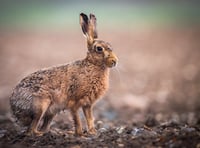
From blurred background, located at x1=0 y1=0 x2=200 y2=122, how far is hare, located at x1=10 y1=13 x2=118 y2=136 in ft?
1.41

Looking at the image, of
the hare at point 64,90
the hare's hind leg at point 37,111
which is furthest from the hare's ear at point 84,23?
the hare's hind leg at point 37,111

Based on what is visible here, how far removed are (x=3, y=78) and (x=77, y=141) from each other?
812cm

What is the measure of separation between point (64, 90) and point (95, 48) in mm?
785

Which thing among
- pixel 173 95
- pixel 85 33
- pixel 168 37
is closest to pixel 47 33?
pixel 168 37

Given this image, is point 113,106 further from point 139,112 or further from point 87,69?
point 87,69

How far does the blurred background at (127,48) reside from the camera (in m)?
11.7

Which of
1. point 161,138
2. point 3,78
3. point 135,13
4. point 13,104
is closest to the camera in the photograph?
point 161,138

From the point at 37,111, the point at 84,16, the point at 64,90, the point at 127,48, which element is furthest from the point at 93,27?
the point at 127,48

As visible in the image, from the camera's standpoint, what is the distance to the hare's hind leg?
741 cm

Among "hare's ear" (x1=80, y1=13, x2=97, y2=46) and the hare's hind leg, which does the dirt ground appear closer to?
the hare's hind leg

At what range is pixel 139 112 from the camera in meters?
10.8

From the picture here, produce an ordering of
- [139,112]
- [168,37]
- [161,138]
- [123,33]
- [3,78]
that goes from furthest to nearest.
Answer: [123,33], [168,37], [3,78], [139,112], [161,138]

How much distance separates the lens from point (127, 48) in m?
21.5

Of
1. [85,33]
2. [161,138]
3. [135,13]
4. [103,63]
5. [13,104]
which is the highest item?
[135,13]
